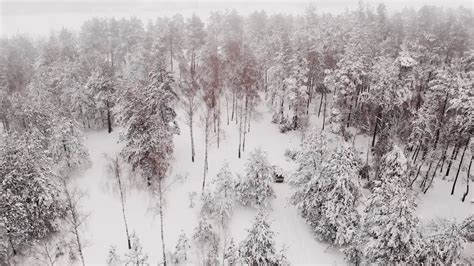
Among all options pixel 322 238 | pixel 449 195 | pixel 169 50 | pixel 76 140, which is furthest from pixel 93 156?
pixel 449 195

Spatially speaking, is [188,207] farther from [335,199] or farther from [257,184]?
[335,199]

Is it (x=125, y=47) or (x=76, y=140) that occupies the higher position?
(x=125, y=47)

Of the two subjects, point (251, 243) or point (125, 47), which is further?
point (125, 47)

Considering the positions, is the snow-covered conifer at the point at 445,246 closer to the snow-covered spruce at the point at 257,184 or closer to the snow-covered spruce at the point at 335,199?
the snow-covered spruce at the point at 335,199

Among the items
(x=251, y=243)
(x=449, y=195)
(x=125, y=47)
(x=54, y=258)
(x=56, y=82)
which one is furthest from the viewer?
(x=125, y=47)

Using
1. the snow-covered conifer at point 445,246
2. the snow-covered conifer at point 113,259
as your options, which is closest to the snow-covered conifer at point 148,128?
the snow-covered conifer at point 113,259

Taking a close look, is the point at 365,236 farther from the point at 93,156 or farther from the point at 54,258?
the point at 93,156

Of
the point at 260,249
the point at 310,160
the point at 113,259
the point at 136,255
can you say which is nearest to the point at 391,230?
the point at 310,160
